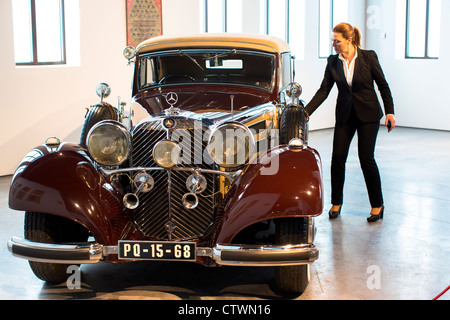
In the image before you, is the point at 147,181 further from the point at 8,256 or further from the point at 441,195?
the point at 441,195

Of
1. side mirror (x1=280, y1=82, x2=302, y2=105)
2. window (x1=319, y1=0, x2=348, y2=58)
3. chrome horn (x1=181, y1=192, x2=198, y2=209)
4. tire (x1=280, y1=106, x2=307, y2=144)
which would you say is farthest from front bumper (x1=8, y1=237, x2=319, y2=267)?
window (x1=319, y1=0, x2=348, y2=58)

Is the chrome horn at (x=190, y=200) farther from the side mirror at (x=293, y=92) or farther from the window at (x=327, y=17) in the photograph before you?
the window at (x=327, y=17)

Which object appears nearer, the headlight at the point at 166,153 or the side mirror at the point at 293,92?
the headlight at the point at 166,153

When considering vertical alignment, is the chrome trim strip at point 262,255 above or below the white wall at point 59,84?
below

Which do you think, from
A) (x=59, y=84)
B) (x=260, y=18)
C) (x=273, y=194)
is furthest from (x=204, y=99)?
(x=260, y=18)

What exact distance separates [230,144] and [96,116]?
5.86ft

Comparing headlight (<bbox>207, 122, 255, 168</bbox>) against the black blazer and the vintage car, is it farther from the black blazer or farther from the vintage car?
the black blazer

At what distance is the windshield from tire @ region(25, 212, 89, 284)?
148 centimetres

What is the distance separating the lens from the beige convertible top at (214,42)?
4.76 meters

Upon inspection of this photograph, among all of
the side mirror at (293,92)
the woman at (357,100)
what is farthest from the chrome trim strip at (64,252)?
the woman at (357,100)

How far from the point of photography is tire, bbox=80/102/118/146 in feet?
15.8

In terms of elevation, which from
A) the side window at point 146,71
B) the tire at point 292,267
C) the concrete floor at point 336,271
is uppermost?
the side window at point 146,71

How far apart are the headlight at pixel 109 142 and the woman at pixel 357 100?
199cm
